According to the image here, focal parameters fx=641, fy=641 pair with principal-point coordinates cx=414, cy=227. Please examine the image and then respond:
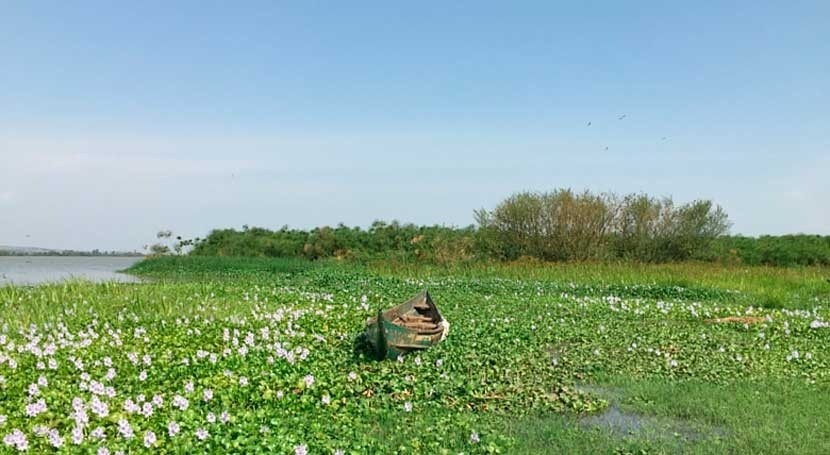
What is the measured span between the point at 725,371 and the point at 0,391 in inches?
280

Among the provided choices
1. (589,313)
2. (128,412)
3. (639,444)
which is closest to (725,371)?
(639,444)

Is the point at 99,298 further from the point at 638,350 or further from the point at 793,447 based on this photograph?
the point at 793,447

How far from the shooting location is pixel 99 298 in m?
10.7

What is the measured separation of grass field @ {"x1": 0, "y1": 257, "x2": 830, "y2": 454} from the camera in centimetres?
449

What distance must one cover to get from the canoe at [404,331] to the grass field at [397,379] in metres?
0.21

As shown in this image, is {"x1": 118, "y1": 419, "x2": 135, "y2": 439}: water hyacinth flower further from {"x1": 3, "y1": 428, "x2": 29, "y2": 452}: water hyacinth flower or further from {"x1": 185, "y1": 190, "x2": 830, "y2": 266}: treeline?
{"x1": 185, "y1": 190, "x2": 830, "y2": 266}: treeline

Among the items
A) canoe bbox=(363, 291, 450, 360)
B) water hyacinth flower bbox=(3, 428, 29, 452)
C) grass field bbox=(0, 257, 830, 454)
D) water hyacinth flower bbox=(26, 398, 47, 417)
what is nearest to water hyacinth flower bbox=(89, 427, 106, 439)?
grass field bbox=(0, 257, 830, 454)

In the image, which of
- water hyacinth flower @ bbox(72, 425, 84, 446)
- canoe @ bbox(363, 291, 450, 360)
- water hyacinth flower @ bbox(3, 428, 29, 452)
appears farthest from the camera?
canoe @ bbox(363, 291, 450, 360)

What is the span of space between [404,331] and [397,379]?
42.5 inches

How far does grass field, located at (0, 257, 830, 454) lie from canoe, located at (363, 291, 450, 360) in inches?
8.1

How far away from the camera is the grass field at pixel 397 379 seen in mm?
4488

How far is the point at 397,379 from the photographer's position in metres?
6.26

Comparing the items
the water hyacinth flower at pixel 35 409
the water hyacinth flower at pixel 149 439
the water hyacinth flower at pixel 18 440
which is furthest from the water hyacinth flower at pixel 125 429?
the water hyacinth flower at pixel 35 409

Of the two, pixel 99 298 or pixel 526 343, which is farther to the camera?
pixel 99 298
